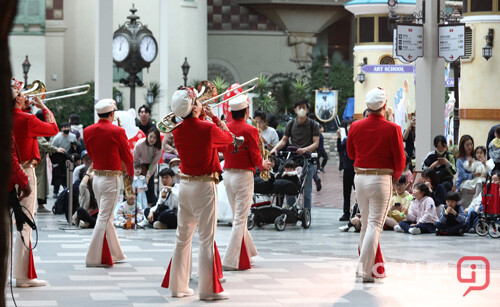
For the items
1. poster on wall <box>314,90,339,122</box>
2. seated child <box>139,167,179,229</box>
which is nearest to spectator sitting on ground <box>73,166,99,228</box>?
seated child <box>139,167,179,229</box>

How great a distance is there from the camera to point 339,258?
34.0 ft

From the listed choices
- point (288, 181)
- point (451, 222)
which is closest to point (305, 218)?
point (288, 181)

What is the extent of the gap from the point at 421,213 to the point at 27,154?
6503 mm

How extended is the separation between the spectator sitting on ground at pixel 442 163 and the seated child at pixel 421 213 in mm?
669

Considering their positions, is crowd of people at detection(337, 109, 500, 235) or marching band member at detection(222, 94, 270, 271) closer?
marching band member at detection(222, 94, 270, 271)

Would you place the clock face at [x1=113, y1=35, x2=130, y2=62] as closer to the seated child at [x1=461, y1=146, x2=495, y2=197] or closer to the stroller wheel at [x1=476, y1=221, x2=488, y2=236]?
the seated child at [x1=461, y1=146, x2=495, y2=197]

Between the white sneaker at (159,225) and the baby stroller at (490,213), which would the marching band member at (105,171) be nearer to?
the white sneaker at (159,225)

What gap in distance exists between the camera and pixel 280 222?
531 inches

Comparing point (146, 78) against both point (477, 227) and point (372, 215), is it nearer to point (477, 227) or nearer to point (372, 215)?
point (477, 227)

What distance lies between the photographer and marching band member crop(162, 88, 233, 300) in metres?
7.66

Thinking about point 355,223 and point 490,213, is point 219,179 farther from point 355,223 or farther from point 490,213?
point 490,213

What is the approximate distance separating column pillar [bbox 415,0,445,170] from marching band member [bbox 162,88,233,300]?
738 cm

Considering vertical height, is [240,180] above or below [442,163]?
above

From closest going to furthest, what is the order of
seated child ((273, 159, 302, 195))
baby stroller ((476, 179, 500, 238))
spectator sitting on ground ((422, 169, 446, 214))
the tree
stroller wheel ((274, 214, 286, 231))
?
baby stroller ((476, 179, 500, 238))
spectator sitting on ground ((422, 169, 446, 214))
stroller wheel ((274, 214, 286, 231))
seated child ((273, 159, 302, 195))
the tree
